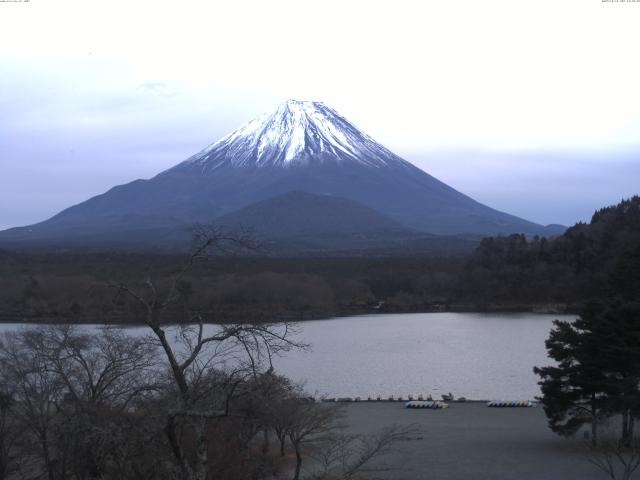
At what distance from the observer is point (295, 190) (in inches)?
4606

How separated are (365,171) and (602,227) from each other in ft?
255

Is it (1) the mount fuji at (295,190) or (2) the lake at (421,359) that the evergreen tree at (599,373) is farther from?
(1) the mount fuji at (295,190)

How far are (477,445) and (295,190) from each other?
103252 millimetres

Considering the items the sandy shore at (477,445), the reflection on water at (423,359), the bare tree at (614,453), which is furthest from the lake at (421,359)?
the bare tree at (614,453)

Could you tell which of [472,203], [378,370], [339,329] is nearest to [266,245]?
[378,370]

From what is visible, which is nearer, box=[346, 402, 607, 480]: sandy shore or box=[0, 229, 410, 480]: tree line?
box=[0, 229, 410, 480]: tree line

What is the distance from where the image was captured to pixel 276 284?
159 feet

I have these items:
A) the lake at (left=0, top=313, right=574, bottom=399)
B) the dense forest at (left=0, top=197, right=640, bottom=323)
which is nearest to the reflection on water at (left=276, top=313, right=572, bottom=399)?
the lake at (left=0, top=313, right=574, bottom=399)

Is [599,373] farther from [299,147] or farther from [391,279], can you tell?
[299,147]

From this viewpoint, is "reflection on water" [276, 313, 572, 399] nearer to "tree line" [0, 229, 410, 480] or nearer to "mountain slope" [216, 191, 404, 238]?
"tree line" [0, 229, 410, 480]

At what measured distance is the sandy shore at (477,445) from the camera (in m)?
12.4

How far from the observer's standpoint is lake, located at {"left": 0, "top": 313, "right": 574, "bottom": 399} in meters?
21.2

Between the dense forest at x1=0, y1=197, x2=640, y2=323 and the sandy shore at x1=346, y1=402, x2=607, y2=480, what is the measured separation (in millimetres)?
24188

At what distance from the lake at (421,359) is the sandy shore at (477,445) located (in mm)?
2063
